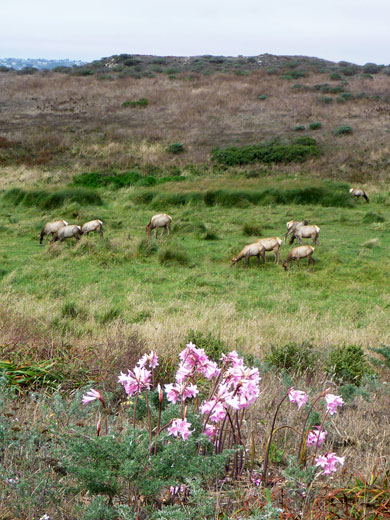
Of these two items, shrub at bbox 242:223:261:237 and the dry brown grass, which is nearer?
shrub at bbox 242:223:261:237

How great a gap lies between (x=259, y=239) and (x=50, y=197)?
994 cm

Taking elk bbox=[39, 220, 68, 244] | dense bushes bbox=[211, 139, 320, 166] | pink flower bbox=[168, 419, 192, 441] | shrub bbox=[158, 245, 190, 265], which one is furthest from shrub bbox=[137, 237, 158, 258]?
dense bushes bbox=[211, 139, 320, 166]

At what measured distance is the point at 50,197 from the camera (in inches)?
870

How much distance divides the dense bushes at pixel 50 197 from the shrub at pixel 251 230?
7452 mm

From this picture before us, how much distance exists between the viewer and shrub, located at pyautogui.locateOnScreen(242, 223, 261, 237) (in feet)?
59.3

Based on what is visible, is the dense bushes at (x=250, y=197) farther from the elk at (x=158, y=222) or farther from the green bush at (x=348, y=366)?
the green bush at (x=348, y=366)

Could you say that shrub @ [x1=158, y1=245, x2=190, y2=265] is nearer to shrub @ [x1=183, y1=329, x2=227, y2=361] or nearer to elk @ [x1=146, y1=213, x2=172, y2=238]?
elk @ [x1=146, y1=213, x2=172, y2=238]

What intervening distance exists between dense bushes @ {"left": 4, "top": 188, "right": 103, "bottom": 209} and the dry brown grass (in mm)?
6031

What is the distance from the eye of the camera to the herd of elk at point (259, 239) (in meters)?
14.6

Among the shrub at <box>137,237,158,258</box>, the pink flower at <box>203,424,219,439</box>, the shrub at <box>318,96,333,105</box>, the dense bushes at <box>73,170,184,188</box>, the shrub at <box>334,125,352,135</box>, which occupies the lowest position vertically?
the shrub at <box>137,237,158,258</box>

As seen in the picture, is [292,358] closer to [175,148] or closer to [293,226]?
[293,226]

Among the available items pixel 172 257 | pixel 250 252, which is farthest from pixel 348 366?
pixel 172 257

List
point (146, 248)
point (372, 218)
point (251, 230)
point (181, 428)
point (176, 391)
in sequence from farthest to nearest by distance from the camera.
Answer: point (372, 218) → point (251, 230) → point (146, 248) → point (176, 391) → point (181, 428)

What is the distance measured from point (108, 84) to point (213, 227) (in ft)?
125
